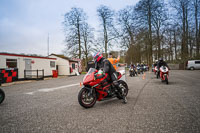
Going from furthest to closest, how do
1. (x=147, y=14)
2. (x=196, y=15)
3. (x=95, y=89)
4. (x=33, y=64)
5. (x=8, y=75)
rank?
(x=147, y=14)
(x=196, y=15)
(x=33, y=64)
(x=8, y=75)
(x=95, y=89)

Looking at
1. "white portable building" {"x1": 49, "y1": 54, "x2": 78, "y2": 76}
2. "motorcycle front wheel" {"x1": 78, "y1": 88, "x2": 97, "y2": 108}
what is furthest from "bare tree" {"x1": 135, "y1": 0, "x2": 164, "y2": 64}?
"motorcycle front wheel" {"x1": 78, "y1": 88, "x2": 97, "y2": 108}

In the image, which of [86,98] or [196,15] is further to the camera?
[196,15]

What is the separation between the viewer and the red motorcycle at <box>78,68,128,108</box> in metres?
3.66

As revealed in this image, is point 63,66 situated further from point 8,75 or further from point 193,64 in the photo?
point 193,64

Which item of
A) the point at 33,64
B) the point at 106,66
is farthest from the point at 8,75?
the point at 106,66

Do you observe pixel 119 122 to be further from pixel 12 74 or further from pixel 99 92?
pixel 12 74

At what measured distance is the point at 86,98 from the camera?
12.1 ft

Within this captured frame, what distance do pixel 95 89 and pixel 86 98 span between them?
1.31ft

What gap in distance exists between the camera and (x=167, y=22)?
24.7 metres

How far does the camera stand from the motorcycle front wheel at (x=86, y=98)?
3.55m

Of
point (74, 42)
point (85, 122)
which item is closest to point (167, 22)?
point (74, 42)

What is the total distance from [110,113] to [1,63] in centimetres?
1437

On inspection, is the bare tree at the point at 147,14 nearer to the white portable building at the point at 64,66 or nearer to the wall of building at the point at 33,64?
the white portable building at the point at 64,66

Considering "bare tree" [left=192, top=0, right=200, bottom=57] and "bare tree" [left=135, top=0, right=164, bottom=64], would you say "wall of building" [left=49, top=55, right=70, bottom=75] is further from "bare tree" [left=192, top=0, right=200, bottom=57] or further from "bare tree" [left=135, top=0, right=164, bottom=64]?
"bare tree" [left=192, top=0, right=200, bottom=57]
